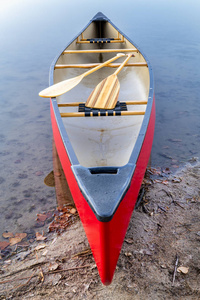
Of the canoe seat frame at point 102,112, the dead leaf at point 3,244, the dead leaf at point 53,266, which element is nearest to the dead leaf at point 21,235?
the dead leaf at point 3,244

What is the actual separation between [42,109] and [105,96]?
2530mm

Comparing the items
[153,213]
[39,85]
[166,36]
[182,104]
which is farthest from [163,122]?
[166,36]

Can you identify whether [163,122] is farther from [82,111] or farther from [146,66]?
[82,111]

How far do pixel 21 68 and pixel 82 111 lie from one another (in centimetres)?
587

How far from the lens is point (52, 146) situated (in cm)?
440

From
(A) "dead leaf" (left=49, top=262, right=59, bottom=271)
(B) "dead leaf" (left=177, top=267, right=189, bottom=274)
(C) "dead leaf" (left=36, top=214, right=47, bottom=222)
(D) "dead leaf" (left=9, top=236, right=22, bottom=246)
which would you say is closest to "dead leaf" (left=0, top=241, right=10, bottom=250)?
(D) "dead leaf" (left=9, top=236, right=22, bottom=246)

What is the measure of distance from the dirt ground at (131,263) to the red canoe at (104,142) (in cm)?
22

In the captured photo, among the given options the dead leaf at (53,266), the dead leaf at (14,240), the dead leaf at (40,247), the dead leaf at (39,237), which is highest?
the dead leaf at (53,266)

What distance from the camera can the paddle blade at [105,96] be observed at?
11.0ft

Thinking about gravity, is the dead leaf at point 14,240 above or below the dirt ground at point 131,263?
below

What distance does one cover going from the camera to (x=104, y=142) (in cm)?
342

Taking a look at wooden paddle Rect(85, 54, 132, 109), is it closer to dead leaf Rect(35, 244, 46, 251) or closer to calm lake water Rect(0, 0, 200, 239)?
calm lake water Rect(0, 0, 200, 239)

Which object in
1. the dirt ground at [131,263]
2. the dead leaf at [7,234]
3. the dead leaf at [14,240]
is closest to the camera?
the dirt ground at [131,263]

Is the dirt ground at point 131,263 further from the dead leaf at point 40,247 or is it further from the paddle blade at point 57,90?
the paddle blade at point 57,90
